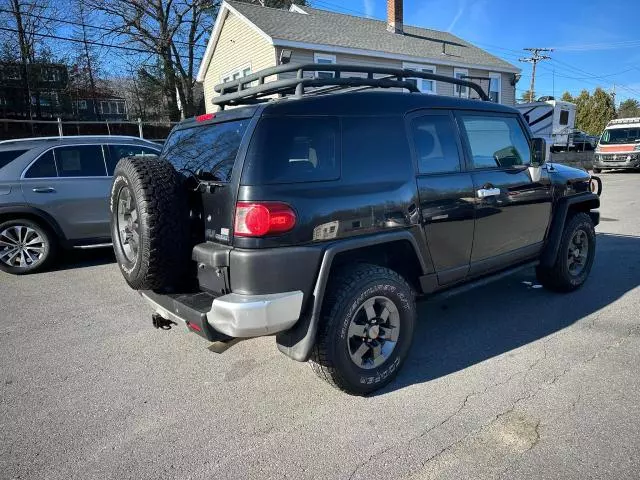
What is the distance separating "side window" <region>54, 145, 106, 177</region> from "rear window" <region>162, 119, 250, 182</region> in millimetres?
3437

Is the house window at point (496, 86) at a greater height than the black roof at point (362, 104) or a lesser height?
greater

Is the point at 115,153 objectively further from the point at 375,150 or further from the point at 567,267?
the point at 567,267

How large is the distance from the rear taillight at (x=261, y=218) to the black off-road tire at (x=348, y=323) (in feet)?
1.88

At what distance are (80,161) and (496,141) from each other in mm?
5538

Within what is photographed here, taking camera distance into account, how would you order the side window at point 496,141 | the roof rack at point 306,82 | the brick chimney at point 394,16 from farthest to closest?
the brick chimney at point 394,16 < the side window at point 496,141 < the roof rack at point 306,82

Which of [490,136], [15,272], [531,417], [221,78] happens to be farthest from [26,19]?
[531,417]

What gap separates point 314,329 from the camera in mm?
2625

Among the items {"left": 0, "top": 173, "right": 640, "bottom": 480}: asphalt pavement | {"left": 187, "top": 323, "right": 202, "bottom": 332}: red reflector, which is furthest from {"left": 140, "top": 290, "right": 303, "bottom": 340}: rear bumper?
{"left": 0, "top": 173, "right": 640, "bottom": 480}: asphalt pavement

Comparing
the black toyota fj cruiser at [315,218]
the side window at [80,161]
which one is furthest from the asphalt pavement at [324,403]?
the side window at [80,161]

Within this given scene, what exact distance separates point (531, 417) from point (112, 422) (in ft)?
8.41

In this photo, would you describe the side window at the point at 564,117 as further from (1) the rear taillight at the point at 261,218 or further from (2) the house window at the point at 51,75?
(2) the house window at the point at 51,75

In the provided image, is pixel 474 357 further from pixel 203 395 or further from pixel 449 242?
pixel 203 395

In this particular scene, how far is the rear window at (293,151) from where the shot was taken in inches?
99.3

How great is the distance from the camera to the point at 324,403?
2871 mm
